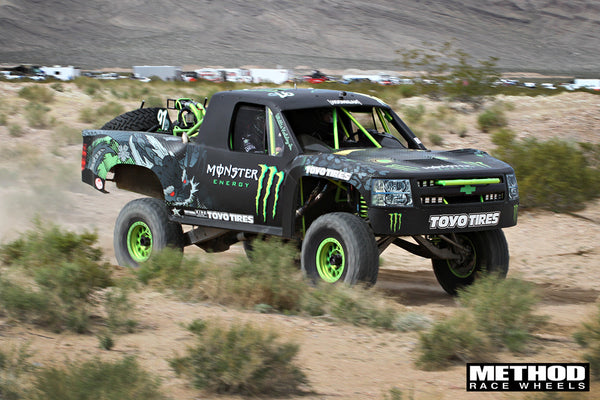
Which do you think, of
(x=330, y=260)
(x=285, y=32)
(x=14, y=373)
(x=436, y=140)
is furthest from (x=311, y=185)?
(x=285, y=32)

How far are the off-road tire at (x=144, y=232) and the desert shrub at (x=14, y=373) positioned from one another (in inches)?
169

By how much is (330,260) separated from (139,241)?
299 centimetres

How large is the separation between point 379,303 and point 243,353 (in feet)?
7.53

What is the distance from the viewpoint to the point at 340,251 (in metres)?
8.09

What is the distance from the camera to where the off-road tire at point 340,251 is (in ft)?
25.5

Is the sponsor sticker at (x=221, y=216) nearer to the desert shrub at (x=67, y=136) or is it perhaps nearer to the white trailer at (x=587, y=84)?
the desert shrub at (x=67, y=136)

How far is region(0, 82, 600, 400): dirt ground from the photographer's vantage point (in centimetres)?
569

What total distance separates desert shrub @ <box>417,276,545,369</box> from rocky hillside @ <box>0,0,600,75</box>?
84.9 meters

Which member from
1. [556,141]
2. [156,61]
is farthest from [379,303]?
[156,61]

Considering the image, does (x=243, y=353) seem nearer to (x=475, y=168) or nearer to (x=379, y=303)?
(x=379, y=303)

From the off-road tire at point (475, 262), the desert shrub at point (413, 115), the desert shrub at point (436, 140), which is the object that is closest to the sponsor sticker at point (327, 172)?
the off-road tire at point (475, 262)

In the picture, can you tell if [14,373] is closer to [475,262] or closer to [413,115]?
[475,262]

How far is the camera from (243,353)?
5301mm

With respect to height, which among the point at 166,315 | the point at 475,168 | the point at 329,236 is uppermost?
the point at 475,168
